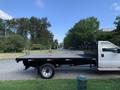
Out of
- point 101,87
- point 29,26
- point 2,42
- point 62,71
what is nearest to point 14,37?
point 2,42

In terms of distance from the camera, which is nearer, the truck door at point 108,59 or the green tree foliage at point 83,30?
the truck door at point 108,59

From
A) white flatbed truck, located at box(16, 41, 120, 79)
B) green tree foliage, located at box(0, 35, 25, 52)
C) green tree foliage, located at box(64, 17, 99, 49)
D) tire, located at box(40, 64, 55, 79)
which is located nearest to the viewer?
tire, located at box(40, 64, 55, 79)

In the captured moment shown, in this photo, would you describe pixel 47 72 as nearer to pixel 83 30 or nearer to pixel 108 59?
pixel 108 59

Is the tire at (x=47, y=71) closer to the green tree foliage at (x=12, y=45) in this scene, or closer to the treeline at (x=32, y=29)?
the green tree foliage at (x=12, y=45)

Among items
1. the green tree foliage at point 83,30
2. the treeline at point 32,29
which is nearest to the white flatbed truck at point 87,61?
the treeline at point 32,29

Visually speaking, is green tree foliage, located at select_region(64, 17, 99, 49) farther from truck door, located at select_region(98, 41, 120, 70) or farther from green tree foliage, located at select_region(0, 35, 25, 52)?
truck door, located at select_region(98, 41, 120, 70)

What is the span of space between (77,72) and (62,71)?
34.7 inches

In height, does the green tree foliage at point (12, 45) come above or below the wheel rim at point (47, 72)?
above

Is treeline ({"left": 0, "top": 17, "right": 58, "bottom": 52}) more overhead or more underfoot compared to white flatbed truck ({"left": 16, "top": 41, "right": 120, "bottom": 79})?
more overhead

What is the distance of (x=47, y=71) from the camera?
13.5 metres

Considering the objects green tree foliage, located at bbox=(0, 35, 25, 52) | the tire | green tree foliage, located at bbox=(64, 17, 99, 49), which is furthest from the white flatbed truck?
green tree foliage, located at bbox=(64, 17, 99, 49)

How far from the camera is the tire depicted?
13.4m

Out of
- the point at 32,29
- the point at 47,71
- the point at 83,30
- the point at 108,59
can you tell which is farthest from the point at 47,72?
the point at 32,29

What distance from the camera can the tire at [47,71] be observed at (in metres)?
13.4
